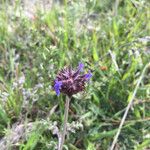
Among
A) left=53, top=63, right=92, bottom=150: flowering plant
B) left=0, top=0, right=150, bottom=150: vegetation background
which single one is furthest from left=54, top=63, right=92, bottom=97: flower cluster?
left=0, top=0, right=150, bottom=150: vegetation background

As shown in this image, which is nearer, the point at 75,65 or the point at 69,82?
the point at 69,82

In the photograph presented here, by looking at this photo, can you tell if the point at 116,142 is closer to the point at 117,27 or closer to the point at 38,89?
the point at 38,89

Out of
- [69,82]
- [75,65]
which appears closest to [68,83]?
[69,82]

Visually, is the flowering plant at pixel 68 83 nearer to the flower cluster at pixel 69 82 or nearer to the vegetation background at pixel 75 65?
the flower cluster at pixel 69 82

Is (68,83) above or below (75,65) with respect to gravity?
below

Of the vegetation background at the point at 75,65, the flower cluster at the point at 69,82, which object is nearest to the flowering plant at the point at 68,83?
the flower cluster at the point at 69,82

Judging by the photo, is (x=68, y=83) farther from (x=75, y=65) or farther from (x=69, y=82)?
(x=75, y=65)
